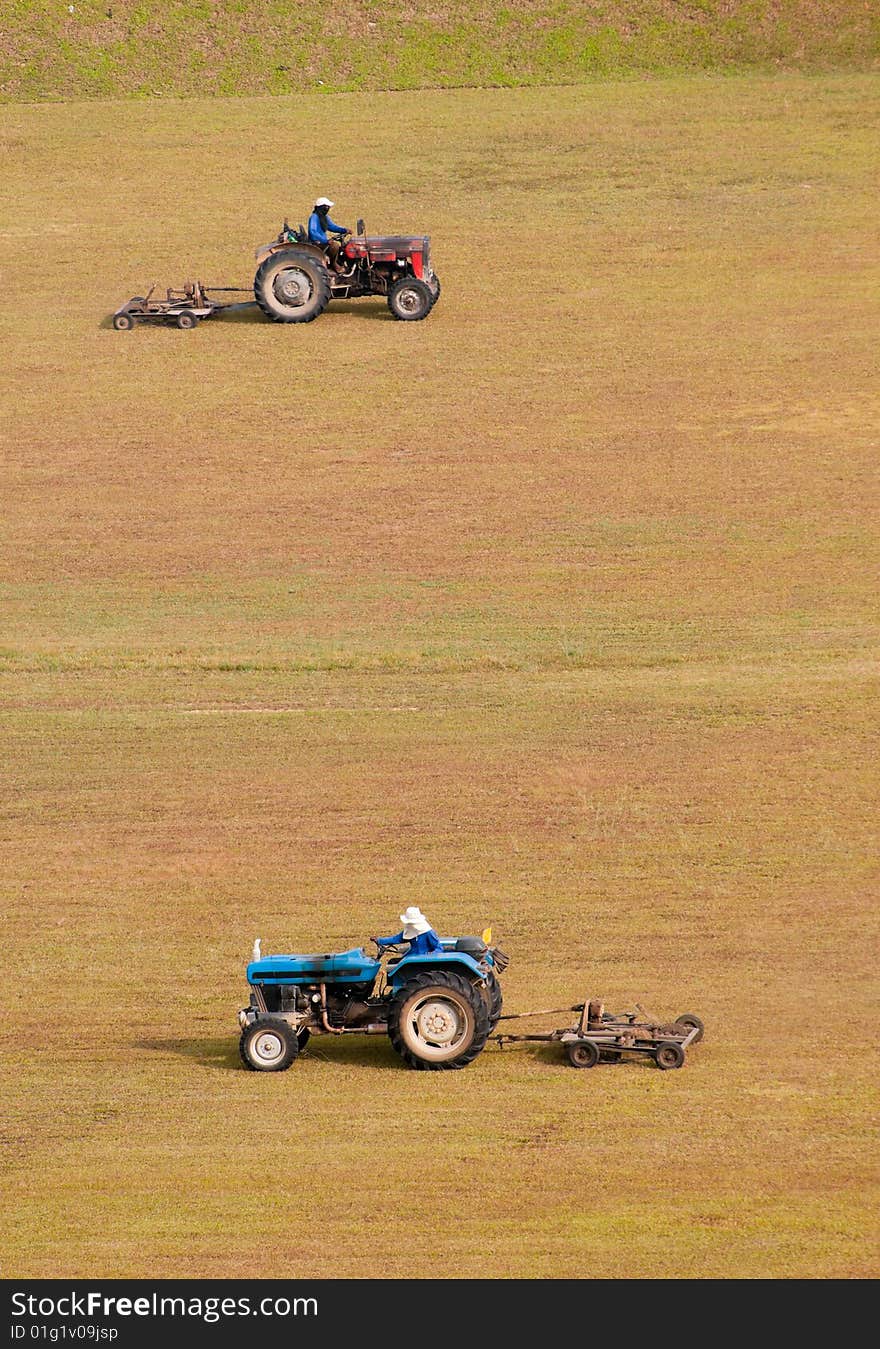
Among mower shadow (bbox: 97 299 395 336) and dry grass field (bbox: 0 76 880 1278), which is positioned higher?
mower shadow (bbox: 97 299 395 336)

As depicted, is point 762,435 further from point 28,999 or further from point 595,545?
point 28,999

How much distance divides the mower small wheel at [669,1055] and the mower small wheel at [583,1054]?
0.45 m

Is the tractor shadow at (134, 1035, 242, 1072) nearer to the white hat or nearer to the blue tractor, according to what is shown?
the blue tractor

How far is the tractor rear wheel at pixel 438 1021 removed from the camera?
12820 millimetres

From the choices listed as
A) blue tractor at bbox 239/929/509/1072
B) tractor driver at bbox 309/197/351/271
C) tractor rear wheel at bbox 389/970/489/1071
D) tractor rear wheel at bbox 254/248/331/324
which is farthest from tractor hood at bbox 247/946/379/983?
tractor rear wheel at bbox 254/248/331/324

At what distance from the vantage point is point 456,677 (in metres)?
21.0

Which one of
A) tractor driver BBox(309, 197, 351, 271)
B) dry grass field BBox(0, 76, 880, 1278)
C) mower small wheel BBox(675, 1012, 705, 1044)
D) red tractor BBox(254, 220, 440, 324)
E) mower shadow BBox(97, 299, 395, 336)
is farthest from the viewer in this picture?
mower shadow BBox(97, 299, 395, 336)

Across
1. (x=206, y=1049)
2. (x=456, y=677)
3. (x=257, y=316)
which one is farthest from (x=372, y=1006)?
(x=257, y=316)

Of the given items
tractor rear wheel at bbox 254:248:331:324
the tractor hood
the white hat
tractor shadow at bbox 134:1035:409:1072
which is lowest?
tractor shadow at bbox 134:1035:409:1072

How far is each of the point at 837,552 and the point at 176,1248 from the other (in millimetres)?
15226

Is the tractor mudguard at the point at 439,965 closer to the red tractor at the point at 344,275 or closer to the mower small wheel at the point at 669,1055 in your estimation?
the mower small wheel at the point at 669,1055

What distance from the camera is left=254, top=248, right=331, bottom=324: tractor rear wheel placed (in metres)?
28.8

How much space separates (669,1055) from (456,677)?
8380 mm

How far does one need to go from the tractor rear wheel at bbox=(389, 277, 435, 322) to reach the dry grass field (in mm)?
459
